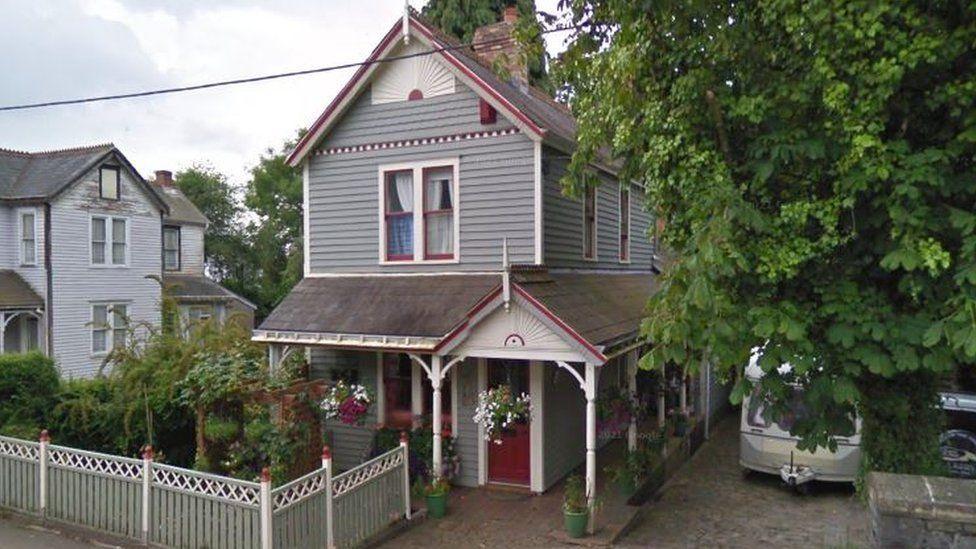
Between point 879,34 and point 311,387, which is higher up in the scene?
point 879,34

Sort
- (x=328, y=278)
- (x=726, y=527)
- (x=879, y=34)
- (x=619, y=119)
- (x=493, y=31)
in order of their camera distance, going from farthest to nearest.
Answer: (x=493, y=31) < (x=328, y=278) < (x=726, y=527) < (x=619, y=119) < (x=879, y=34)

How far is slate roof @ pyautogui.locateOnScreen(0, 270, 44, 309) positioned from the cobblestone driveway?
20.6 metres

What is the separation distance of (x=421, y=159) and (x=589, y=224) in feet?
13.4

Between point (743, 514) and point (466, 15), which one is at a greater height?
point (466, 15)

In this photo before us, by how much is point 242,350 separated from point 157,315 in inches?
676

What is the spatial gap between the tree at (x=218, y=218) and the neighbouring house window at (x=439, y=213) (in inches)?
1348

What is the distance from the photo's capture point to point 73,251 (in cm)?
2278

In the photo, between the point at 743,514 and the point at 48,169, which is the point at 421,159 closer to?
the point at 743,514

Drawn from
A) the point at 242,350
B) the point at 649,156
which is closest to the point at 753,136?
the point at 649,156

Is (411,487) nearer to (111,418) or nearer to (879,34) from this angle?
(111,418)

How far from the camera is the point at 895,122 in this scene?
6.02 meters

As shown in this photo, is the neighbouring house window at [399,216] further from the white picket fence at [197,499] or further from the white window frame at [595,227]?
the white picket fence at [197,499]

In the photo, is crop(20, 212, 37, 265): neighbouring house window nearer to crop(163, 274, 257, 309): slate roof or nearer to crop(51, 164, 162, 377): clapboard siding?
crop(51, 164, 162, 377): clapboard siding

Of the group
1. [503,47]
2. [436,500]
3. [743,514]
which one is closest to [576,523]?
[436,500]
